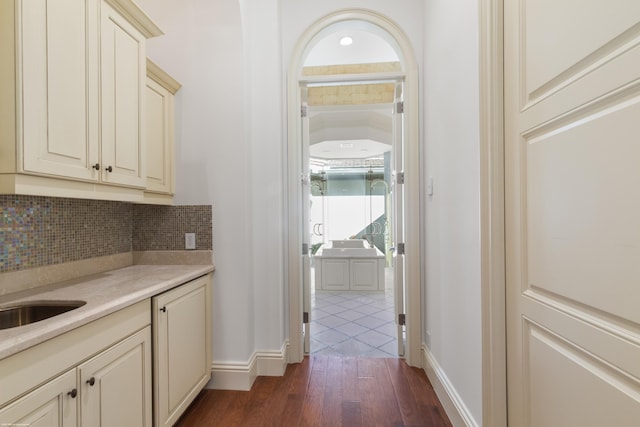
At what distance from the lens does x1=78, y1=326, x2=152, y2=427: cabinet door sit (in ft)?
3.37

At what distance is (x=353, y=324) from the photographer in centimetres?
327

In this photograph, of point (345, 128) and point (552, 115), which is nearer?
point (552, 115)

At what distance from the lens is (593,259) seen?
32.5 inches

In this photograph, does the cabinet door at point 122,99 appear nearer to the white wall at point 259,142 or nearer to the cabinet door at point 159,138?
the cabinet door at point 159,138

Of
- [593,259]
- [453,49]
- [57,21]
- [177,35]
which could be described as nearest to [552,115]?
[593,259]

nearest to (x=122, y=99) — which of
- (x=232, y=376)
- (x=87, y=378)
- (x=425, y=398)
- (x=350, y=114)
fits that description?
(x=87, y=378)

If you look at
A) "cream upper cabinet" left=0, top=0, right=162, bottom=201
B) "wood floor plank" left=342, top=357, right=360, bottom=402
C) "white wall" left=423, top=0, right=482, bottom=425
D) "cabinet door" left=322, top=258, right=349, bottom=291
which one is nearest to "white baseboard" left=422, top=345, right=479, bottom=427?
"white wall" left=423, top=0, right=482, bottom=425

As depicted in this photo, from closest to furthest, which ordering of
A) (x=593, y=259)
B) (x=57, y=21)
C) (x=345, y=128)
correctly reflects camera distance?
(x=593, y=259)
(x=57, y=21)
(x=345, y=128)

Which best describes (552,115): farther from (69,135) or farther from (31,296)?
(31,296)

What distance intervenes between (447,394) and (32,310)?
7.20ft

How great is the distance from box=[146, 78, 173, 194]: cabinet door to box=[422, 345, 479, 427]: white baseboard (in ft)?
7.45

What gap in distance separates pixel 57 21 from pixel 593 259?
2112 millimetres

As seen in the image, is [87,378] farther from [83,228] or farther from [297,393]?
[297,393]

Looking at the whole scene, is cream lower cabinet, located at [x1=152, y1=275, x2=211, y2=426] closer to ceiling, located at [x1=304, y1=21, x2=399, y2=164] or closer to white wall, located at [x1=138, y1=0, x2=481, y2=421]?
white wall, located at [x1=138, y1=0, x2=481, y2=421]
